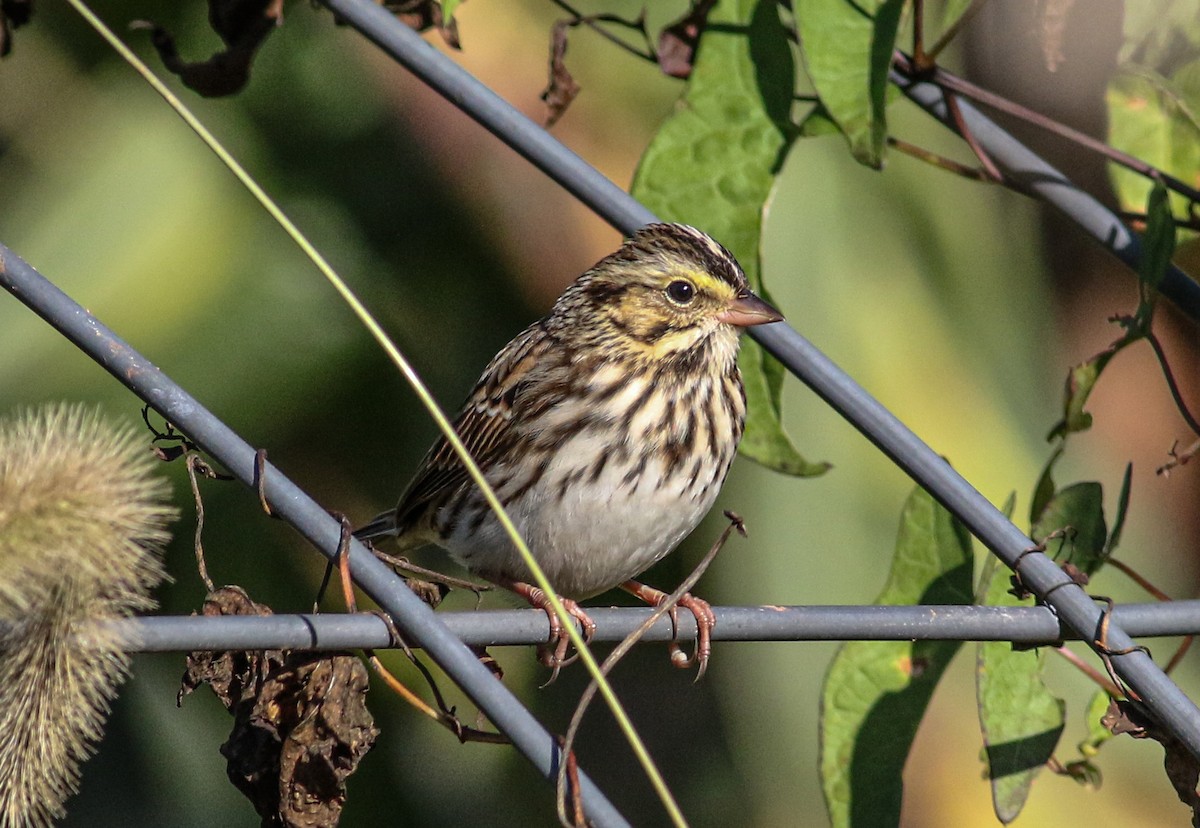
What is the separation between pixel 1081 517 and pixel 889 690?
0.46m

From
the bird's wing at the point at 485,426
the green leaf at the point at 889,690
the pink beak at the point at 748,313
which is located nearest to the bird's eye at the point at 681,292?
the pink beak at the point at 748,313

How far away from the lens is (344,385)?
4.59m

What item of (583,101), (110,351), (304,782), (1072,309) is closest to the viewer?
(110,351)

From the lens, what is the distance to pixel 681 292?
3.08m

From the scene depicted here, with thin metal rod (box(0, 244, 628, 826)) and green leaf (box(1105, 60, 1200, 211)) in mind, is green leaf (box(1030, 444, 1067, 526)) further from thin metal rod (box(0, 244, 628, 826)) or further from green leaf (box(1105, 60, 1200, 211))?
thin metal rod (box(0, 244, 628, 826))

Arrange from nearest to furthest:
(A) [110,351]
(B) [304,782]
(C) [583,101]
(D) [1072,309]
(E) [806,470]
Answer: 1. (A) [110,351]
2. (B) [304,782]
3. (E) [806,470]
4. (C) [583,101]
5. (D) [1072,309]

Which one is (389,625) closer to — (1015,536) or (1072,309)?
(1015,536)

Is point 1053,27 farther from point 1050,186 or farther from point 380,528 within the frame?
point 380,528

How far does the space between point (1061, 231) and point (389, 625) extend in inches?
152

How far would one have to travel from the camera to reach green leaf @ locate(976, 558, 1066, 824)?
2.57 m

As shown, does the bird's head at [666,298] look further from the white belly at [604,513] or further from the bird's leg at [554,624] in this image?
the bird's leg at [554,624]

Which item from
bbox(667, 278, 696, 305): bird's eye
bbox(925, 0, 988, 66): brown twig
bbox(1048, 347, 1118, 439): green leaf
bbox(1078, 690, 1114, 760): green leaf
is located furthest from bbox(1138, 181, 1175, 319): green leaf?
bbox(667, 278, 696, 305): bird's eye

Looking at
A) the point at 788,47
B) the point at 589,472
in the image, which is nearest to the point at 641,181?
the point at 788,47

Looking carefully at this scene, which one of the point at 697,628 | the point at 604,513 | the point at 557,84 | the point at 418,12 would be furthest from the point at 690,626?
the point at 418,12
